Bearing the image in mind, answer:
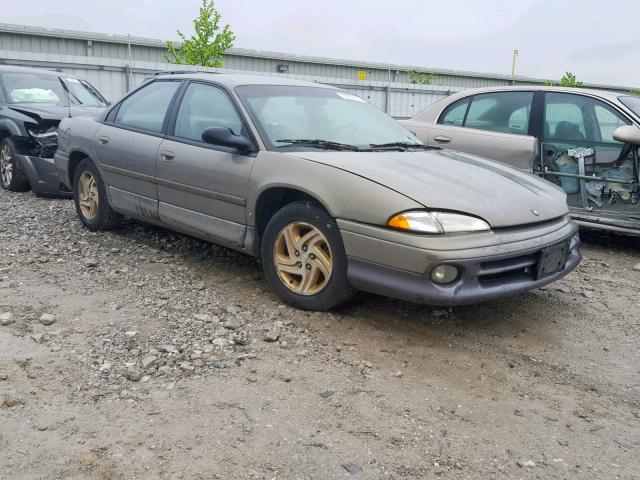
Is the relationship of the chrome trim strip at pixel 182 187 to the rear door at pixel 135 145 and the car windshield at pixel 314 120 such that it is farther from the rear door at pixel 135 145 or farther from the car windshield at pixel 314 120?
the car windshield at pixel 314 120

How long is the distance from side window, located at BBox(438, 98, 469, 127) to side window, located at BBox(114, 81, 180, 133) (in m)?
3.06

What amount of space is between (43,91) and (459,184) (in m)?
6.81

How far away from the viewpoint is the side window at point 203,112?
15.0ft

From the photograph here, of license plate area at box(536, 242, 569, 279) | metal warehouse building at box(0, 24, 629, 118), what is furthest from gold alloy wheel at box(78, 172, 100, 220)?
metal warehouse building at box(0, 24, 629, 118)

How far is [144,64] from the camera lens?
15.7 meters

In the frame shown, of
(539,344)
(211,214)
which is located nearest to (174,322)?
(211,214)

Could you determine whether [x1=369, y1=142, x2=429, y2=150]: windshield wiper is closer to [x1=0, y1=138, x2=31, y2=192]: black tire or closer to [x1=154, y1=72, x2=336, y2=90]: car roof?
[x1=154, y1=72, x2=336, y2=90]: car roof

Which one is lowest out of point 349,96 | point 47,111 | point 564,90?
point 47,111

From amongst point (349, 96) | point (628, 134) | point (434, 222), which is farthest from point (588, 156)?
point (434, 222)

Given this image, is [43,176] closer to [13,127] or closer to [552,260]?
[13,127]

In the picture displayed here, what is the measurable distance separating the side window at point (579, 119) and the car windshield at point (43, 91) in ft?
19.6

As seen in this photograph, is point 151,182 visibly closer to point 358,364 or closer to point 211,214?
point 211,214

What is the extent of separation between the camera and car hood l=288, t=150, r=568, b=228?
11.8 feet

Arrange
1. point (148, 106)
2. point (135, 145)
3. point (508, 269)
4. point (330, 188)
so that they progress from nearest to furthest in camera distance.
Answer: point (508, 269)
point (330, 188)
point (135, 145)
point (148, 106)
